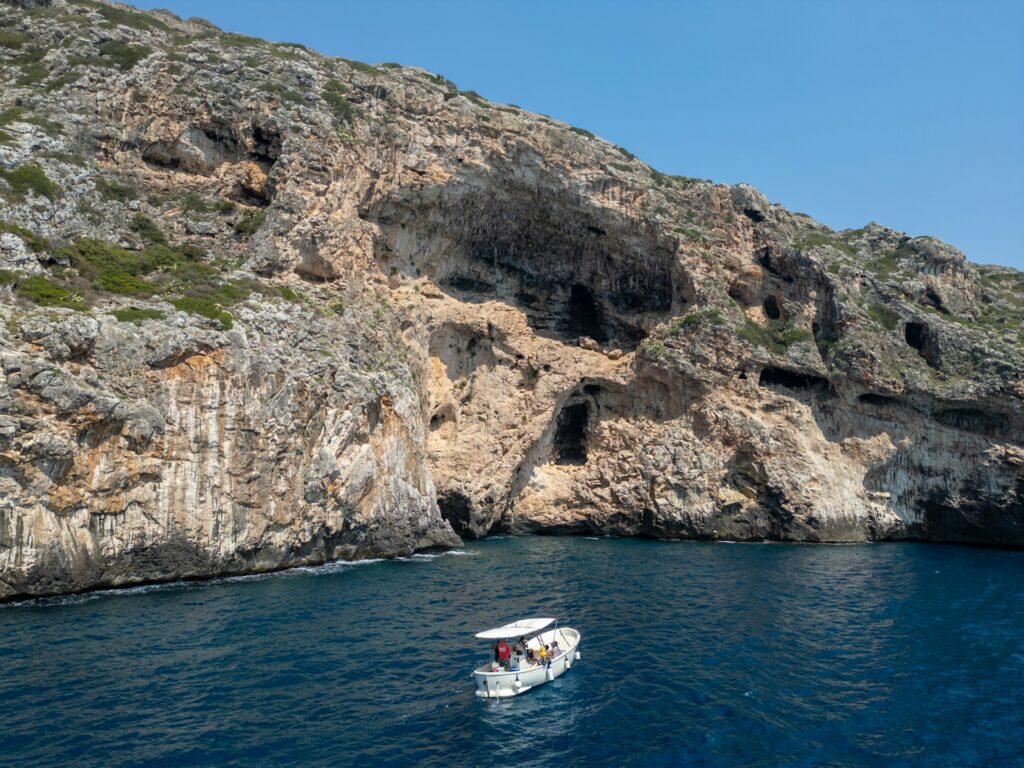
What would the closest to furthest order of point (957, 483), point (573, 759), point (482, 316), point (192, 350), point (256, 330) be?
point (573, 759)
point (192, 350)
point (256, 330)
point (957, 483)
point (482, 316)

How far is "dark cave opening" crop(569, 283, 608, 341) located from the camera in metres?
62.6

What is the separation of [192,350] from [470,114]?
2983cm

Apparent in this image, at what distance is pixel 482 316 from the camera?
56750 millimetres

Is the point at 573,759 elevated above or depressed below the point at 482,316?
below

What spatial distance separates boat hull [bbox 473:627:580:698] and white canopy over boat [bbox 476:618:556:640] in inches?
15.8

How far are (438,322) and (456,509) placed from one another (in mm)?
14940

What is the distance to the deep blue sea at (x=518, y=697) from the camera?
17312mm

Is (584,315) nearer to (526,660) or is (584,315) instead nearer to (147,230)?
(147,230)

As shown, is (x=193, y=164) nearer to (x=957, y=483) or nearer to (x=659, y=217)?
(x=659, y=217)

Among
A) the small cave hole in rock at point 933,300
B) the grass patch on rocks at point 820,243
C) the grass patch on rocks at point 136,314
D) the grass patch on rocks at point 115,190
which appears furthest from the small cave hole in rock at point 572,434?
the grass patch on rocks at point 115,190

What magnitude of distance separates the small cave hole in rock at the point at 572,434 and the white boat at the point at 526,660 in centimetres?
3469

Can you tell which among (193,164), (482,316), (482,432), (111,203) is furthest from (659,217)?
(111,203)

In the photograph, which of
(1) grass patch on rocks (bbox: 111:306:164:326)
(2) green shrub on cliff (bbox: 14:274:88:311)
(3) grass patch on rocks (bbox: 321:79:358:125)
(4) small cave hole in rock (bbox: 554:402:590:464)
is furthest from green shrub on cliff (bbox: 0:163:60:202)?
(4) small cave hole in rock (bbox: 554:402:590:464)

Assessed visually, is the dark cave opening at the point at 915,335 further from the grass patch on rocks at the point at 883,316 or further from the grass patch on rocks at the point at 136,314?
the grass patch on rocks at the point at 136,314
